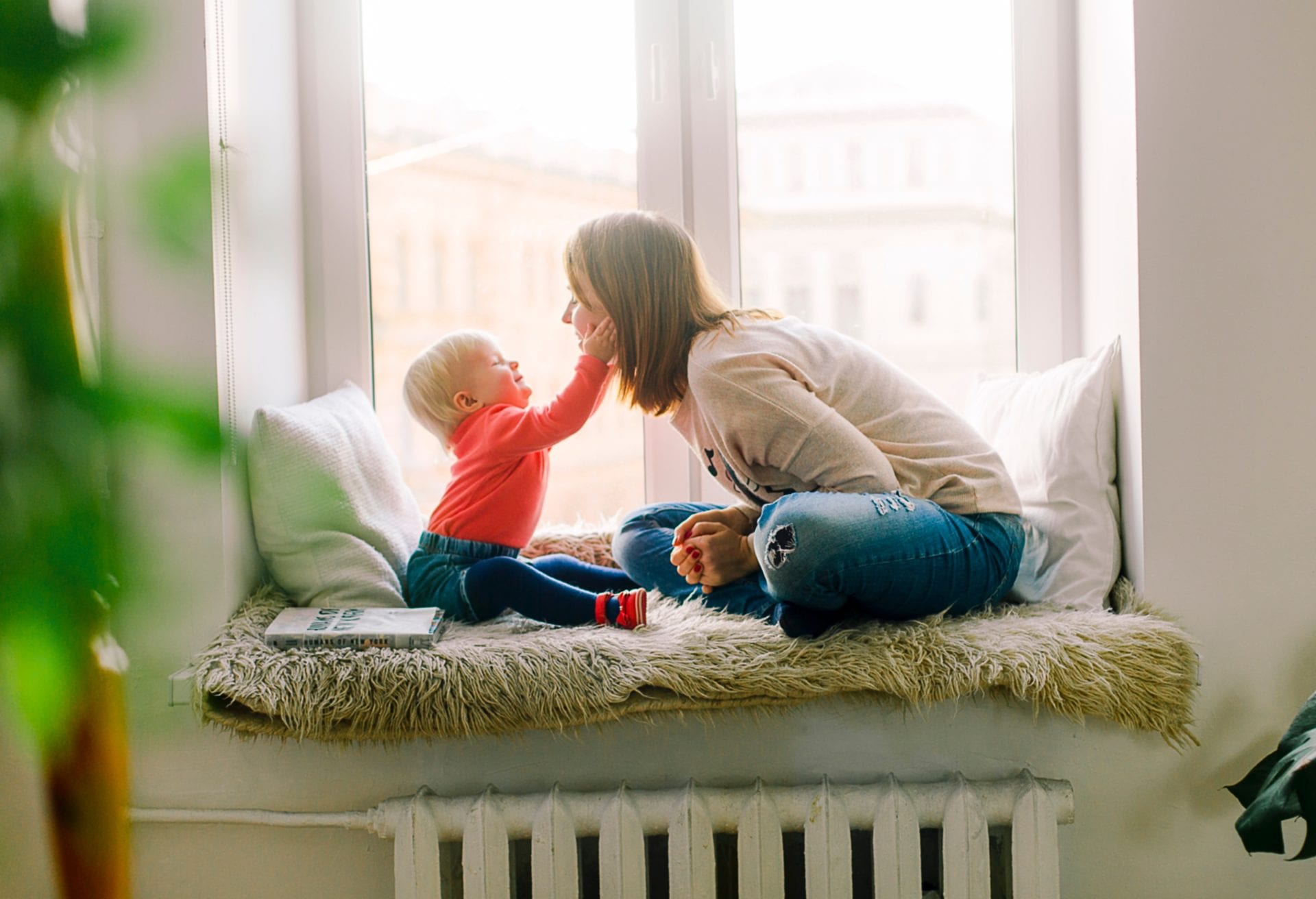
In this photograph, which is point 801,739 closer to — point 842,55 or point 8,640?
point 8,640

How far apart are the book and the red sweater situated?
213 millimetres

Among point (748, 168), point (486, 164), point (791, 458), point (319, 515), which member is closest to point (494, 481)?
point (319, 515)

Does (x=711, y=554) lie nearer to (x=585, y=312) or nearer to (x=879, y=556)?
(x=879, y=556)

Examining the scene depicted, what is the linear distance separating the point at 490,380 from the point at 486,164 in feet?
1.41

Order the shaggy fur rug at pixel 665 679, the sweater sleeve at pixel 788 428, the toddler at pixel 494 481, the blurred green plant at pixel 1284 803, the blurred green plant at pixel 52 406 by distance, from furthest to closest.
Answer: the toddler at pixel 494 481 < the sweater sleeve at pixel 788 428 < the shaggy fur rug at pixel 665 679 < the blurred green plant at pixel 1284 803 < the blurred green plant at pixel 52 406

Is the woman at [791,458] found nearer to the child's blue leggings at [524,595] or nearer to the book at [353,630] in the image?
the child's blue leggings at [524,595]

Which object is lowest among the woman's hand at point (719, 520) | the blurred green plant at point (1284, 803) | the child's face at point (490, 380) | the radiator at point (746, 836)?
the radiator at point (746, 836)

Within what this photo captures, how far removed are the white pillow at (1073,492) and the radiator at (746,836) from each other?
0.31 meters

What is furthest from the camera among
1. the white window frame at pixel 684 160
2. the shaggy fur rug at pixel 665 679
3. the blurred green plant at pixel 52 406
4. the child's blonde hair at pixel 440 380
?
the white window frame at pixel 684 160

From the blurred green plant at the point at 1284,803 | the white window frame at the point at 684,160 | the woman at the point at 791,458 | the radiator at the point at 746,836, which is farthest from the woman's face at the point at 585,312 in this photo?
the blurred green plant at the point at 1284,803

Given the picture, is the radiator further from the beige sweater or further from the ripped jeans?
the beige sweater

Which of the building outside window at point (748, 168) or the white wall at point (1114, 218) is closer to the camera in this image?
the white wall at point (1114, 218)

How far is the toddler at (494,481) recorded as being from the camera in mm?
1354

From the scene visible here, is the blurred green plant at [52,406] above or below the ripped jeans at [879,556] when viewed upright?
above
